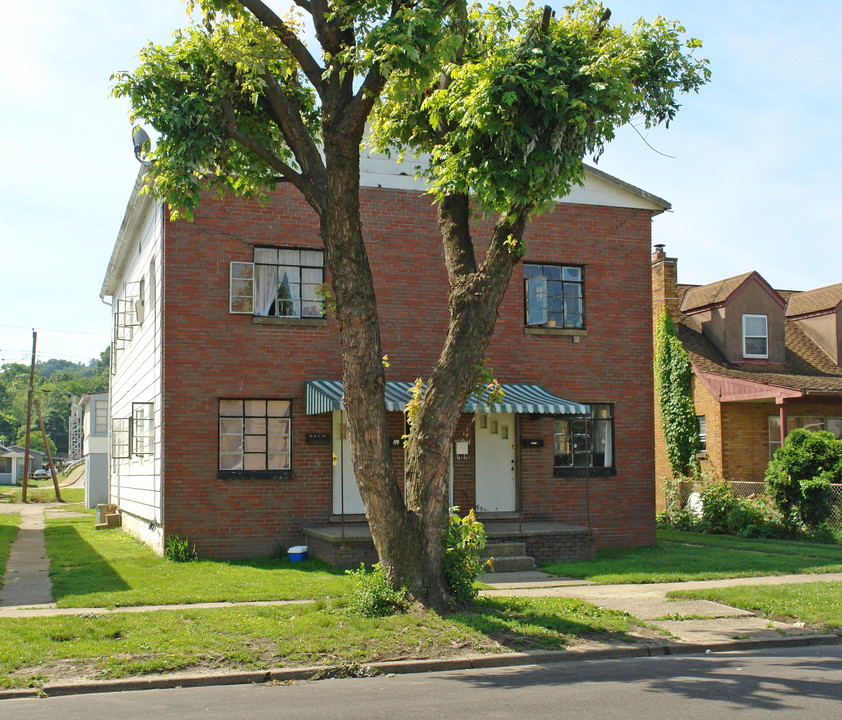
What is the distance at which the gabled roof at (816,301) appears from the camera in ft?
87.3

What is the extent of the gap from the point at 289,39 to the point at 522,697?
7413mm

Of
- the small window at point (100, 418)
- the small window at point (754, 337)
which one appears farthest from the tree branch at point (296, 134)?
the small window at point (100, 418)

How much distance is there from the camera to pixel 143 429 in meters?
17.9

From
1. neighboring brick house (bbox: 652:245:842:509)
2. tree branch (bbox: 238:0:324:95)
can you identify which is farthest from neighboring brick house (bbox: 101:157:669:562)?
neighboring brick house (bbox: 652:245:842:509)

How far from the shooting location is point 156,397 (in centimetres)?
1627

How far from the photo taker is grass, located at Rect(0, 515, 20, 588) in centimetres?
1502

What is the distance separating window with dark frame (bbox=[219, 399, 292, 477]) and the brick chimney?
1324cm

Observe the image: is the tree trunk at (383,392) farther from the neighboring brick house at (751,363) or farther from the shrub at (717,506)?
the neighboring brick house at (751,363)

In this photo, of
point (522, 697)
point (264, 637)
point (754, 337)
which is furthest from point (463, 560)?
point (754, 337)

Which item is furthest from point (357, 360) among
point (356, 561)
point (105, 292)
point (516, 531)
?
point (105, 292)

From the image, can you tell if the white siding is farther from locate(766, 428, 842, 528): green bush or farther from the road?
locate(766, 428, 842, 528): green bush

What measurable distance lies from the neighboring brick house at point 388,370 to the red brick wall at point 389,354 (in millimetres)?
29

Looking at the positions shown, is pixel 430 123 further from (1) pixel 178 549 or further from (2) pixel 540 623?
(1) pixel 178 549

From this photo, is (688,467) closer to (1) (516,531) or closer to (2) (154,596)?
(1) (516,531)
